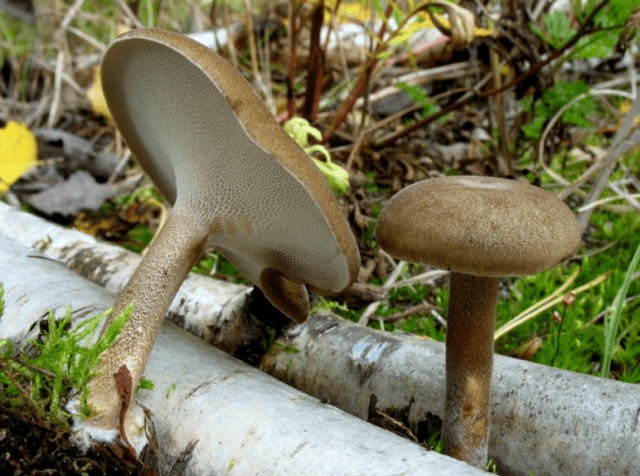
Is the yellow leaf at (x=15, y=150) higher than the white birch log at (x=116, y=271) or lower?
higher

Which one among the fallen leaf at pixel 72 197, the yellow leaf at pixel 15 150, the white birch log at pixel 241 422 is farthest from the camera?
the fallen leaf at pixel 72 197

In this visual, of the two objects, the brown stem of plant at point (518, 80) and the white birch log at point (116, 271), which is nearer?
the white birch log at point (116, 271)

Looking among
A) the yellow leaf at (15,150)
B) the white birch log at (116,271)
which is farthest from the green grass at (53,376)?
the yellow leaf at (15,150)

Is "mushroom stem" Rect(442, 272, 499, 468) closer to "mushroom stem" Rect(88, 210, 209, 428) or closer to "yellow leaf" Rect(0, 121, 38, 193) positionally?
"mushroom stem" Rect(88, 210, 209, 428)

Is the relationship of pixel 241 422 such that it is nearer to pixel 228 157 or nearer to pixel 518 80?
pixel 228 157

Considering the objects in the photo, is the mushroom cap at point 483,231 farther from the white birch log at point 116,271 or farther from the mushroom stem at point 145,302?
the white birch log at point 116,271

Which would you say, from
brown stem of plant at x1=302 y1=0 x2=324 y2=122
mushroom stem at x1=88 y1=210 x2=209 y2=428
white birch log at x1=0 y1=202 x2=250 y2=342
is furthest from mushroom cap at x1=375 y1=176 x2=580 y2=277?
brown stem of plant at x1=302 y1=0 x2=324 y2=122
